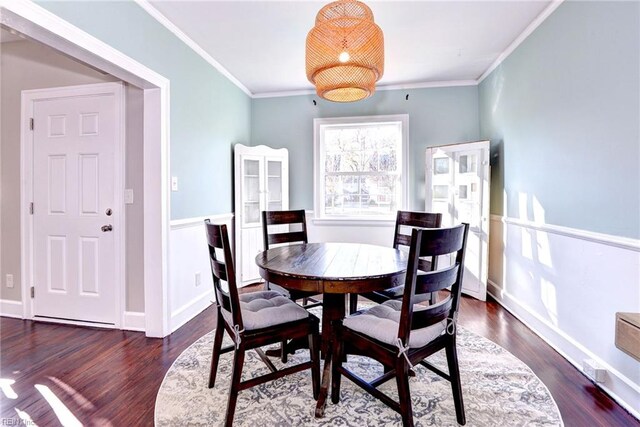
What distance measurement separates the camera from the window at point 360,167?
4066 mm

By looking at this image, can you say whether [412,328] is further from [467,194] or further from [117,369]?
[467,194]

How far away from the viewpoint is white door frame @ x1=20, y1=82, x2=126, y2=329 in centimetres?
259

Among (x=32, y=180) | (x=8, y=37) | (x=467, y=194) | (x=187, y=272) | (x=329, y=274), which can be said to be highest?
(x=8, y=37)

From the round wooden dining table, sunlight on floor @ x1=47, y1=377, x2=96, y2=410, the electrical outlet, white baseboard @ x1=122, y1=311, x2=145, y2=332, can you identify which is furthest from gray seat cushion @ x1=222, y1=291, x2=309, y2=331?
the electrical outlet

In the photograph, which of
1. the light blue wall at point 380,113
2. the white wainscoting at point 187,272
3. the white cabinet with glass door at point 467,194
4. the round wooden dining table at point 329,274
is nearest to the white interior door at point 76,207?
the white wainscoting at point 187,272

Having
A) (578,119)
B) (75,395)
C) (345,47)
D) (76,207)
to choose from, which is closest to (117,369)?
(75,395)

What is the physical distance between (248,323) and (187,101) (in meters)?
2.21

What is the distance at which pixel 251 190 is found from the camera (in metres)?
3.91

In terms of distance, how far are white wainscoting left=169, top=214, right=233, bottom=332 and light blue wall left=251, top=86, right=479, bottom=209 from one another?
149 cm

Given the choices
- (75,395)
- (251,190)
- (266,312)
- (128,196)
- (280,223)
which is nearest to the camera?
(266,312)

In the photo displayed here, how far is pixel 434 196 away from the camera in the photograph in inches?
149

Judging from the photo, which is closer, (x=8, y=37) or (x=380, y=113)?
(x=8, y=37)

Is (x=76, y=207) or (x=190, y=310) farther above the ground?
(x=76, y=207)

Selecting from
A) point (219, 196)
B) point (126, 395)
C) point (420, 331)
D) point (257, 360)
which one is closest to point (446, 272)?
point (420, 331)
